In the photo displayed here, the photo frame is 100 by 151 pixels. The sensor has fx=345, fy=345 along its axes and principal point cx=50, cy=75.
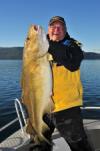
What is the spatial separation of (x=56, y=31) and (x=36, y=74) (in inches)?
54.5

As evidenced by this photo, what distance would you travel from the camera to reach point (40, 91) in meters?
3.68

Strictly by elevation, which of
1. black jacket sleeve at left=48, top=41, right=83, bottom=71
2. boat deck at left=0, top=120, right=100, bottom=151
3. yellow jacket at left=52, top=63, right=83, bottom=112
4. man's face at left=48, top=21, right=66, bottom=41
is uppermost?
man's face at left=48, top=21, right=66, bottom=41

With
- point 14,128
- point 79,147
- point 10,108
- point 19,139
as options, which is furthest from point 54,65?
point 10,108

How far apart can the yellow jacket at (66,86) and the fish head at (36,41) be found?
4.28 feet

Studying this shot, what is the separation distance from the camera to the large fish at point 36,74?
3539 millimetres

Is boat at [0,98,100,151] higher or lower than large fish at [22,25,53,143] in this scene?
lower

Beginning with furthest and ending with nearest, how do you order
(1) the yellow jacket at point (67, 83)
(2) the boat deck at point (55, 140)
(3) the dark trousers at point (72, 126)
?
1. (2) the boat deck at point (55, 140)
2. (3) the dark trousers at point (72, 126)
3. (1) the yellow jacket at point (67, 83)

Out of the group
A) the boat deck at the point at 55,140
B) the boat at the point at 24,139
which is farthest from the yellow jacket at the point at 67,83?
the boat deck at the point at 55,140

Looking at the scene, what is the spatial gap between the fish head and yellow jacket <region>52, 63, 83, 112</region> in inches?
51.4

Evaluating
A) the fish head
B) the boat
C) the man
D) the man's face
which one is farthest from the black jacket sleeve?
the boat

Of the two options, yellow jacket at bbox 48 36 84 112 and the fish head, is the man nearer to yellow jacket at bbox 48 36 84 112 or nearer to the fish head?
yellow jacket at bbox 48 36 84 112

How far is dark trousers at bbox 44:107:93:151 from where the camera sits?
505cm

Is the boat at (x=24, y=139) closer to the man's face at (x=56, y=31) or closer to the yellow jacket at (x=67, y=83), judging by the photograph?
the yellow jacket at (x=67, y=83)

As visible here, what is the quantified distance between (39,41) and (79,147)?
2.24 metres
